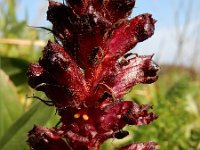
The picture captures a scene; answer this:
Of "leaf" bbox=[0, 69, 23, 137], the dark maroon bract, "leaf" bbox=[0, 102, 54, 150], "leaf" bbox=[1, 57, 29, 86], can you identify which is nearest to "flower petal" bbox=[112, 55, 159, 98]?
the dark maroon bract

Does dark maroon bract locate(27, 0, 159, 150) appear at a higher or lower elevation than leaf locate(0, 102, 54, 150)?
lower

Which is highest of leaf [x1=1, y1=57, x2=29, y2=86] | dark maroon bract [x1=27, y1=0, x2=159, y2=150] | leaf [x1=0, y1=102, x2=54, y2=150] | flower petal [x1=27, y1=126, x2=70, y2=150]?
leaf [x1=1, y1=57, x2=29, y2=86]

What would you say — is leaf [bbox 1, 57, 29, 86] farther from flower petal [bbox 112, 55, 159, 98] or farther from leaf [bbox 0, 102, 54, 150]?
flower petal [bbox 112, 55, 159, 98]

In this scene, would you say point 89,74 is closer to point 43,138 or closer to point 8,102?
point 43,138

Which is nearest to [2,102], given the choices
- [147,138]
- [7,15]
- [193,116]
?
[147,138]

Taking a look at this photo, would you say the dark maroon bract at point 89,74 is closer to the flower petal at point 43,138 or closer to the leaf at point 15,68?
the flower petal at point 43,138

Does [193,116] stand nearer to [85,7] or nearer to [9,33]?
[9,33]

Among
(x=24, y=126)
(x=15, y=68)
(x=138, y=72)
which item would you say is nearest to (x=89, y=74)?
(x=138, y=72)

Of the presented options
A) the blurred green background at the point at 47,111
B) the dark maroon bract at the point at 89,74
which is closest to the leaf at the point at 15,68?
the blurred green background at the point at 47,111
